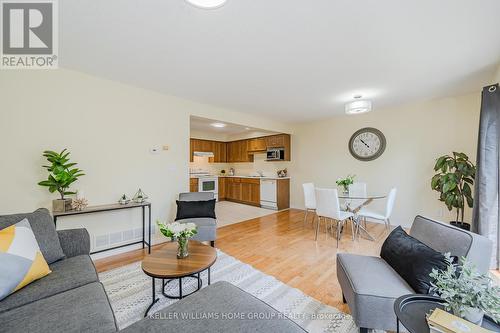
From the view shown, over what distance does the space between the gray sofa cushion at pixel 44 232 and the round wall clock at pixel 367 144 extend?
16.5ft

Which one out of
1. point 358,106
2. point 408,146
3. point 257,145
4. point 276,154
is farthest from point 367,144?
point 257,145

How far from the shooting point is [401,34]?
1832 mm

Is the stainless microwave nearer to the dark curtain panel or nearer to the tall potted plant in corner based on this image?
the tall potted plant in corner

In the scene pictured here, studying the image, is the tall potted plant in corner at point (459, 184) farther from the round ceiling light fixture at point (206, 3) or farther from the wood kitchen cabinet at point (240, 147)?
the round ceiling light fixture at point (206, 3)

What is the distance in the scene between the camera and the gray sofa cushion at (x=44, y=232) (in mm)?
1551

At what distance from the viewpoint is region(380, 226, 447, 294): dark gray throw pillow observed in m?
1.29

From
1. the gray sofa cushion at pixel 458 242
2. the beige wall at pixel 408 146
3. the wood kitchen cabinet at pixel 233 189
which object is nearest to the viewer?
the gray sofa cushion at pixel 458 242

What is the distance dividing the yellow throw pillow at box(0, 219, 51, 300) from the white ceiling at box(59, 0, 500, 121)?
1.68 meters

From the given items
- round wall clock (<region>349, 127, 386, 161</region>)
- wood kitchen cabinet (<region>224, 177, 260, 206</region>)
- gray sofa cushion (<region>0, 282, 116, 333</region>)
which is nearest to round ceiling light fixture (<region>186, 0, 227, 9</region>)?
gray sofa cushion (<region>0, 282, 116, 333</region>)

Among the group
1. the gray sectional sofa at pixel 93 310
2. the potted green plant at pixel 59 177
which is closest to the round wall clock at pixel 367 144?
the gray sectional sofa at pixel 93 310

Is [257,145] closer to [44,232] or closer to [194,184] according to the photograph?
[194,184]

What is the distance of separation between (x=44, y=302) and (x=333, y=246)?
124 inches

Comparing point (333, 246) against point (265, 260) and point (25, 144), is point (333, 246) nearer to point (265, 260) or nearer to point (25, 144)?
point (265, 260)

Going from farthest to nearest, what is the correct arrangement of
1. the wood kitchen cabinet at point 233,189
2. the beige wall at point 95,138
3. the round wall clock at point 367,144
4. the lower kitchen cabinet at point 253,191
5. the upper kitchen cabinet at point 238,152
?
1. the upper kitchen cabinet at point 238,152
2. the wood kitchen cabinet at point 233,189
3. the lower kitchen cabinet at point 253,191
4. the round wall clock at point 367,144
5. the beige wall at point 95,138
